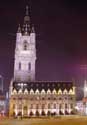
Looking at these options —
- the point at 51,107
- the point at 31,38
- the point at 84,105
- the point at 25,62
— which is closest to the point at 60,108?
the point at 51,107

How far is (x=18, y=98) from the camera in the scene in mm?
162500

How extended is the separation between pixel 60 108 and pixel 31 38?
3951 cm

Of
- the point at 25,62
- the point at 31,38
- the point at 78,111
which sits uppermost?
the point at 31,38

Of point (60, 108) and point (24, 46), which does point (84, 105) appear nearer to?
point (60, 108)

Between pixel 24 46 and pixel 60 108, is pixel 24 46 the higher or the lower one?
the higher one

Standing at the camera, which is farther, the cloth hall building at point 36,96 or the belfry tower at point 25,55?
the belfry tower at point 25,55

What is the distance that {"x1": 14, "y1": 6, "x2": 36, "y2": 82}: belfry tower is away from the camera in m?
174

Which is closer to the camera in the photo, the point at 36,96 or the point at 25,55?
the point at 36,96

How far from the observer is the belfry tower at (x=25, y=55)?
174m

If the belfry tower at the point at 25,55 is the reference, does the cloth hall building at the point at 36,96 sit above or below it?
below

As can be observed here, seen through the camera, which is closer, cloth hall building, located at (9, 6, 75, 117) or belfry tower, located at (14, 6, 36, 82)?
cloth hall building, located at (9, 6, 75, 117)

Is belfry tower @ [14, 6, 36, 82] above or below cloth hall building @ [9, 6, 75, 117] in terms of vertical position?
above

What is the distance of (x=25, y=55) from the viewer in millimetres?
177750

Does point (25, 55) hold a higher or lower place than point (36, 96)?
higher
